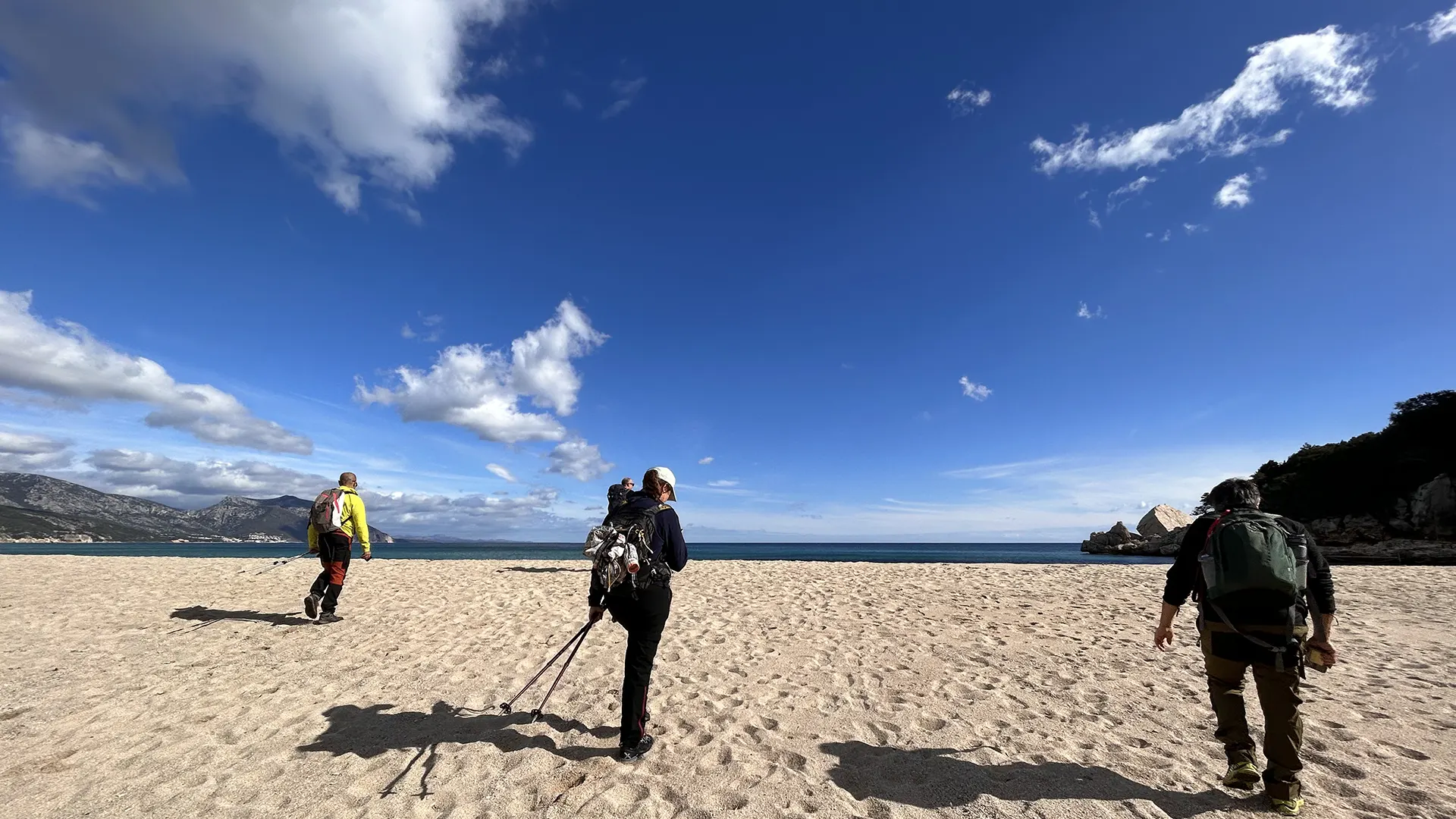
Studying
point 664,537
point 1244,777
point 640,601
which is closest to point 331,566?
point 640,601

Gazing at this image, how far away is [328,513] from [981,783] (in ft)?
30.7

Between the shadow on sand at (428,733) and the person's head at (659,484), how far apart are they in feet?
6.92

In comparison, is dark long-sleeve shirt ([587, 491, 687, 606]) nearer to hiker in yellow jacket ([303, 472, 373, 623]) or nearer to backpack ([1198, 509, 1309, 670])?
backpack ([1198, 509, 1309, 670])

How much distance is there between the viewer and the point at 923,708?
5.31 m

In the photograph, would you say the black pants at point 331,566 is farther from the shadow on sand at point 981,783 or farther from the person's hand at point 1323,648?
the person's hand at point 1323,648

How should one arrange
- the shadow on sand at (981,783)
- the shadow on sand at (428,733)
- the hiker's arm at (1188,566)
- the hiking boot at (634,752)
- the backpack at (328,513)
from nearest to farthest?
the shadow on sand at (981,783), the hiker's arm at (1188,566), the hiking boot at (634,752), the shadow on sand at (428,733), the backpack at (328,513)

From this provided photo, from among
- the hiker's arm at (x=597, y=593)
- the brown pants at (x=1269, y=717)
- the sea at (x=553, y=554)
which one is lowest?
the sea at (x=553, y=554)

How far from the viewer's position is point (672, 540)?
174 inches

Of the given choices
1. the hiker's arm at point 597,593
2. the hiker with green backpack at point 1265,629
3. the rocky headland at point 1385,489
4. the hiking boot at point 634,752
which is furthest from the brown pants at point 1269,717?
the rocky headland at point 1385,489

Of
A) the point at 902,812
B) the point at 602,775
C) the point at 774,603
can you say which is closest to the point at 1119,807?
the point at 902,812

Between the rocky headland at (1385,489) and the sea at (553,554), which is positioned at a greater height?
→ the rocky headland at (1385,489)

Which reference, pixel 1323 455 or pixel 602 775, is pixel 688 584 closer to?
pixel 602 775

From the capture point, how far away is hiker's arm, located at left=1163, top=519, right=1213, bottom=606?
3797 mm

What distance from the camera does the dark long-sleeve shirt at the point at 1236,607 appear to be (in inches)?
134
